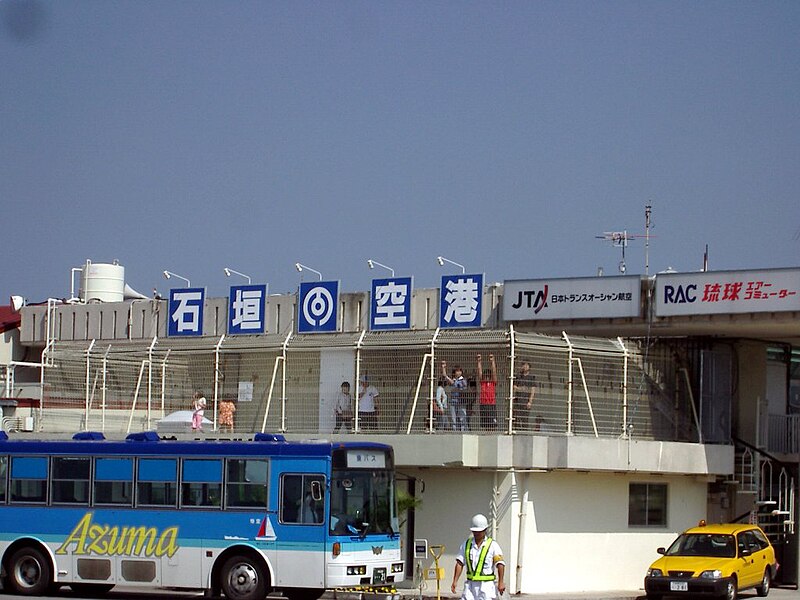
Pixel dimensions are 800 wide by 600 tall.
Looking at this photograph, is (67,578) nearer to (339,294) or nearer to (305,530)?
(305,530)

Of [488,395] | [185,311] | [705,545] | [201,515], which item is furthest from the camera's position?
[185,311]

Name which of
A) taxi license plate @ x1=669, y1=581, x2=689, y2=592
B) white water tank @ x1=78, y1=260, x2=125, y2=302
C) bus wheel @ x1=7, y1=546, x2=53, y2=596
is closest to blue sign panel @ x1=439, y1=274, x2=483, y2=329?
taxi license plate @ x1=669, y1=581, x2=689, y2=592

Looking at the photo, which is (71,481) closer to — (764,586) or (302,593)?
(302,593)

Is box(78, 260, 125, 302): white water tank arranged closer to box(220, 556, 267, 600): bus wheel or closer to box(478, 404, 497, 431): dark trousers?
box(478, 404, 497, 431): dark trousers

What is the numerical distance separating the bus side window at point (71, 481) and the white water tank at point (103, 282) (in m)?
16.0

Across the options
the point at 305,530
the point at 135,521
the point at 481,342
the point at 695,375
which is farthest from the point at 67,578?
the point at 695,375

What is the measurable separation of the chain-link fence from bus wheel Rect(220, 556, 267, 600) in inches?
220

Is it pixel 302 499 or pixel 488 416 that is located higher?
pixel 488 416

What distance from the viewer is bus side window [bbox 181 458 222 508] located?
73.9 feet

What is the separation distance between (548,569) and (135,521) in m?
8.46

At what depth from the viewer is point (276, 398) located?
94.5ft

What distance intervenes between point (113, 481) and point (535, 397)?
8.39 metres

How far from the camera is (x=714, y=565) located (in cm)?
2461

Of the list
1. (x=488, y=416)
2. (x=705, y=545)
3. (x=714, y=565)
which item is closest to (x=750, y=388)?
(x=705, y=545)
